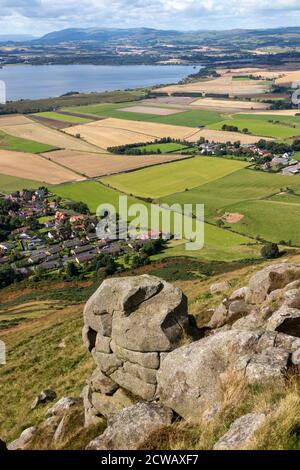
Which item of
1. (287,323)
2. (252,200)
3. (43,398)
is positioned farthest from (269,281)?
(252,200)

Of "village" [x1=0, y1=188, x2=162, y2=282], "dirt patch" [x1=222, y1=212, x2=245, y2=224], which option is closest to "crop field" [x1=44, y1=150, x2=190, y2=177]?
"village" [x1=0, y1=188, x2=162, y2=282]

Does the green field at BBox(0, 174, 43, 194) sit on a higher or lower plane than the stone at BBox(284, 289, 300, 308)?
lower

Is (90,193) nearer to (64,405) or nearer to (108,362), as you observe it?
(64,405)

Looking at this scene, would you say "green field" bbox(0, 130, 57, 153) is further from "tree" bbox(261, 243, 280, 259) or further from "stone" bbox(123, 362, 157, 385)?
"stone" bbox(123, 362, 157, 385)

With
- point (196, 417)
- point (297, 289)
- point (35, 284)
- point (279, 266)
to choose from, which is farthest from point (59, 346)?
point (35, 284)

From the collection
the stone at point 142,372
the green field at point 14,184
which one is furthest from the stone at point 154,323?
the green field at point 14,184
